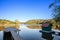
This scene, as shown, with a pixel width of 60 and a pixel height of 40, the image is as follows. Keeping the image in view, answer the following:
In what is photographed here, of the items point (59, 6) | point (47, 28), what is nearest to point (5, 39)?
point (59, 6)

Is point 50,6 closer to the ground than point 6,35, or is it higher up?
higher up

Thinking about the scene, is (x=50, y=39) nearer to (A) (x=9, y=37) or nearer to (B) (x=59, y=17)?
(B) (x=59, y=17)

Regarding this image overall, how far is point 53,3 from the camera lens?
3002cm

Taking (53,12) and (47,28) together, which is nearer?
(53,12)

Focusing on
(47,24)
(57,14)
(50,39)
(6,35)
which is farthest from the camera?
(47,24)

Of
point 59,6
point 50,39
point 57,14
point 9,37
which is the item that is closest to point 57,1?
point 59,6

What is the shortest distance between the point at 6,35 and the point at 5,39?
0.28 m

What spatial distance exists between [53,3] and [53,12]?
8.10 feet

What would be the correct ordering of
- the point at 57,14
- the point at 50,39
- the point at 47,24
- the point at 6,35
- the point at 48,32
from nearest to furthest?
the point at 6,35 < the point at 50,39 < the point at 57,14 < the point at 48,32 < the point at 47,24

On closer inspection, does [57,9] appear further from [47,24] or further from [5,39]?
[5,39]

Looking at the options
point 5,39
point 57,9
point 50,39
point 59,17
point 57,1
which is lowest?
point 50,39

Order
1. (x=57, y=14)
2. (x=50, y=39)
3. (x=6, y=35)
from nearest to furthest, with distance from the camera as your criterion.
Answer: (x=6, y=35)
(x=50, y=39)
(x=57, y=14)

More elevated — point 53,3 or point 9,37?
point 53,3

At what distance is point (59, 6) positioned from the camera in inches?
1108
